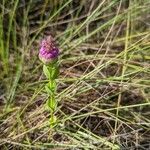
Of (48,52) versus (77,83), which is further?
(77,83)

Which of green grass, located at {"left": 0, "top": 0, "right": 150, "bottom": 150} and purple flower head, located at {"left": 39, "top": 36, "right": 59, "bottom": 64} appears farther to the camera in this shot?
green grass, located at {"left": 0, "top": 0, "right": 150, "bottom": 150}

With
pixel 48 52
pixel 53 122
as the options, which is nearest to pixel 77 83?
pixel 53 122

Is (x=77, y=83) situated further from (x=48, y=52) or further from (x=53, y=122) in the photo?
(x=48, y=52)

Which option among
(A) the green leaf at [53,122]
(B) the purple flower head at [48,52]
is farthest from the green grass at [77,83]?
(B) the purple flower head at [48,52]

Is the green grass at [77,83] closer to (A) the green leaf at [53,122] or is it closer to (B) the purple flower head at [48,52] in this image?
(A) the green leaf at [53,122]

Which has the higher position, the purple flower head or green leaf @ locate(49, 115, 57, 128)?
the purple flower head

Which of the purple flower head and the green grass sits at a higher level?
the purple flower head

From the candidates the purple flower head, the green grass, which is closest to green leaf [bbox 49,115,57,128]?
the green grass

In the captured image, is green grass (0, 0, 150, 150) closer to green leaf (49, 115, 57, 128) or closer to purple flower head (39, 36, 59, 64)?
green leaf (49, 115, 57, 128)

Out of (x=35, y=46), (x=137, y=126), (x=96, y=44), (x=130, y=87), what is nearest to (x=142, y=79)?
(x=130, y=87)
